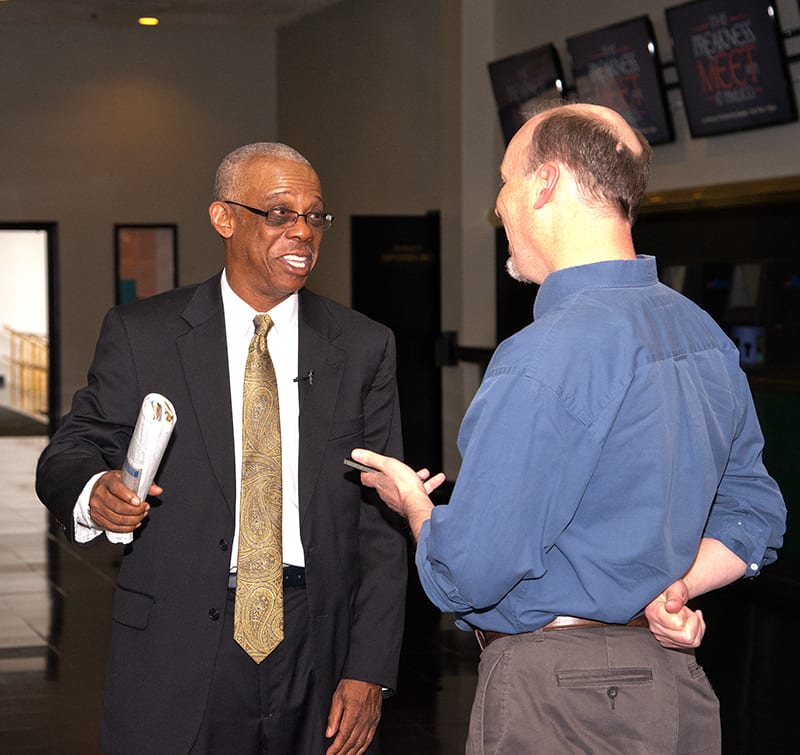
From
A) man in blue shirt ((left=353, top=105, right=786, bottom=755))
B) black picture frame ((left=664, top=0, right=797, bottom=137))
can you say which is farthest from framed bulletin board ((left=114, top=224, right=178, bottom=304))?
man in blue shirt ((left=353, top=105, right=786, bottom=755))

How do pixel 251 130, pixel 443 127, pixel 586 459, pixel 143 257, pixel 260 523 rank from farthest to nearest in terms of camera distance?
pixel 251 130 → pixel 143 257 → pixel 443 127 → pixel 260 523 → pixel 586 459

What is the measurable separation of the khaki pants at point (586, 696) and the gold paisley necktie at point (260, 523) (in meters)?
0.61

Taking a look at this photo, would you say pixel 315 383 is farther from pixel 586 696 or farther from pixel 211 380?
pixel 586 696

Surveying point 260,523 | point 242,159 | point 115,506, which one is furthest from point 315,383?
point 115,506

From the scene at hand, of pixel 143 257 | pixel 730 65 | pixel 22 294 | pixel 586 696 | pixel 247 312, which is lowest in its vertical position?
pixel 586 696

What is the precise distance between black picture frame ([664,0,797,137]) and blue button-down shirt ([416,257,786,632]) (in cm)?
571

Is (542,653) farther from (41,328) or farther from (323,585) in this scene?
(41,328)

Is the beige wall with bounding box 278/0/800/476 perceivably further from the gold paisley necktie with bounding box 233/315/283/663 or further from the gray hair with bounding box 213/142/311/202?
the gold paisley necktie with bounding box 233/315/283/663

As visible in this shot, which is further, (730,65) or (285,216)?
(730,65)

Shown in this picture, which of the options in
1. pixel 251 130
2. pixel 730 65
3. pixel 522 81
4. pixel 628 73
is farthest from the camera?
pixel 251 130

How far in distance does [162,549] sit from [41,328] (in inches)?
869

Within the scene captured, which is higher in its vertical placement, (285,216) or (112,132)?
(112,132)

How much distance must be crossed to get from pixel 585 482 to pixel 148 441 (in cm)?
67

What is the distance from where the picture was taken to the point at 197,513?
2418 mm
